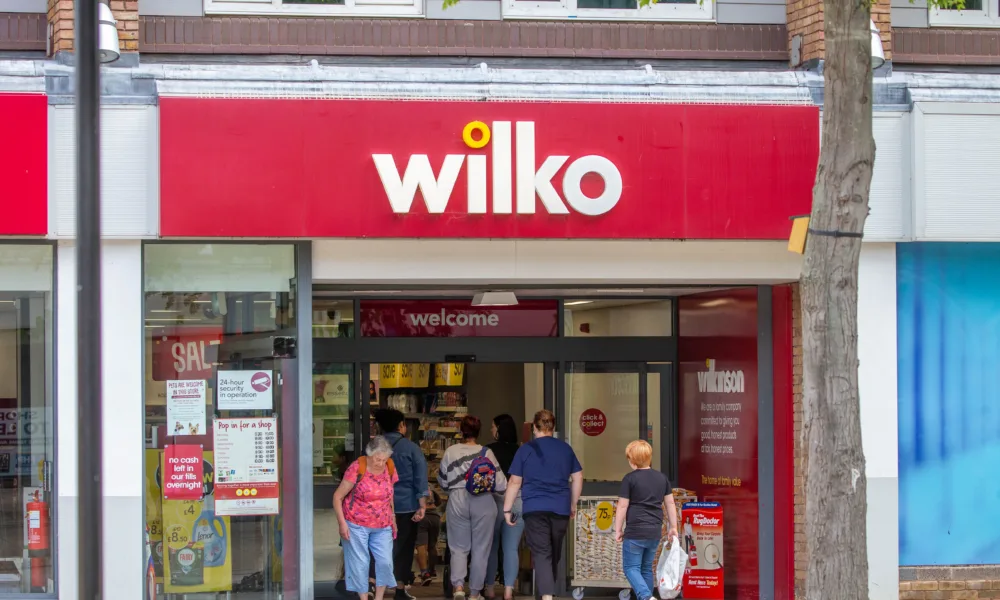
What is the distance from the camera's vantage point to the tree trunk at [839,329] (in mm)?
6922

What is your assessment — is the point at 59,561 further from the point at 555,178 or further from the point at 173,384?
the point at 555,178

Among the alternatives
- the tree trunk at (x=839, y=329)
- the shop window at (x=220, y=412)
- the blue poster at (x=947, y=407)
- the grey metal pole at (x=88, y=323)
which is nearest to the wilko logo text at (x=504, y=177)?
the shop window at (x=220, y=412)

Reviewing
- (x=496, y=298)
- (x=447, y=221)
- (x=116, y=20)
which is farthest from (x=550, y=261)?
(x=116, y=20)

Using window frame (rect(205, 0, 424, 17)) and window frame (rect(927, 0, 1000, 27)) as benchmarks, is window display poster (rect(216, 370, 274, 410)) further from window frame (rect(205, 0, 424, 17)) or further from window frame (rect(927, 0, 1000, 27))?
window frame (rect(927, 0, 1000, 27))

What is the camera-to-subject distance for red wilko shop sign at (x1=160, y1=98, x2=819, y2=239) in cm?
916

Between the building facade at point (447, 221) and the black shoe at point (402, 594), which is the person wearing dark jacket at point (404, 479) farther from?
the building facade at point (447, 221)

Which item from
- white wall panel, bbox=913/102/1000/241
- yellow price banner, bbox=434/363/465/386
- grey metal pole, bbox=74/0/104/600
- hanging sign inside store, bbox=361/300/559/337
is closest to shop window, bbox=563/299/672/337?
hanging sign inside store, bbox=361/300/559/337

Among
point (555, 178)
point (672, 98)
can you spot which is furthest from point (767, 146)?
point (555, 178)

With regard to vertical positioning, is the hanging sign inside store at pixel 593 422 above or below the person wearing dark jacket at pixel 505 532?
above

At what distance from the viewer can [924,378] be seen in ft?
33.4

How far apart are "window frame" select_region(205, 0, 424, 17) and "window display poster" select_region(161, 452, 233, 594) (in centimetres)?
359

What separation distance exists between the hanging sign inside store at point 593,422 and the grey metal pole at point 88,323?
25.4 feet

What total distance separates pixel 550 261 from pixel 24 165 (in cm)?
405

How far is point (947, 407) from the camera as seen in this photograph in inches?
403
